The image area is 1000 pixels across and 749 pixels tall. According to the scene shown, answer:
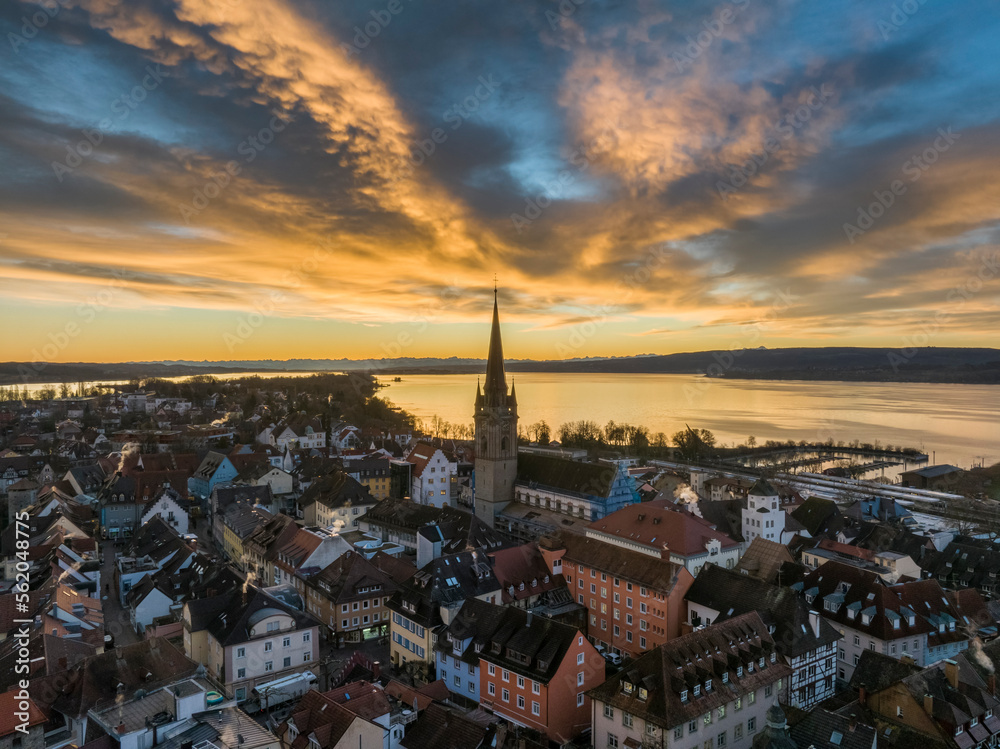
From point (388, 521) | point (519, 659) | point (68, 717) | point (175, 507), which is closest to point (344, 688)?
point (519, 659)

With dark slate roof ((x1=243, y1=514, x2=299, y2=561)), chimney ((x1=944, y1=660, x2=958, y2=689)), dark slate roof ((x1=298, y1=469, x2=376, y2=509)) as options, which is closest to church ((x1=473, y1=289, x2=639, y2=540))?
dark slate roof ((x1=298, y1=469, x2=376, y2=509))

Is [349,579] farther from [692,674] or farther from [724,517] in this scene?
[724,517]

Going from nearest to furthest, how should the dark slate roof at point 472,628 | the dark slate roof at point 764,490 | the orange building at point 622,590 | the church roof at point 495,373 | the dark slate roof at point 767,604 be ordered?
the dark slate roof at point 472,628 → the dark slate roof at point 767,604 → the orange building at point 622,590 → the dark slate roof at point 764,490 → the church roof at point 495,373

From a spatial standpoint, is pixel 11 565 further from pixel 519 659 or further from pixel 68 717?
pixel 519 659

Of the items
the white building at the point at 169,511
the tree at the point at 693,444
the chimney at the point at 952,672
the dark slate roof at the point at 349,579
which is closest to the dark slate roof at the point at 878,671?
the chimney at the point at 952,672

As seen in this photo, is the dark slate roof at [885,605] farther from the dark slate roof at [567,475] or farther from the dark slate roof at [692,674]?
the dark slate roof at [567,475]

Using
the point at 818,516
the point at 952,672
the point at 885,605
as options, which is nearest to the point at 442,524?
the point at 885,605
